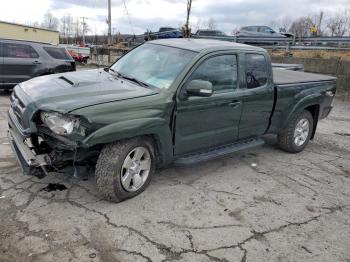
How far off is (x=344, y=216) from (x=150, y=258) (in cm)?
244

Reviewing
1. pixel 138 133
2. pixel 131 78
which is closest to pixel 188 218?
pixel 138 133

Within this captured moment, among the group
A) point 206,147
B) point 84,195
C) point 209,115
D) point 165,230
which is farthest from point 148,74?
point 165,230

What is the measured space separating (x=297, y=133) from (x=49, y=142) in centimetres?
429

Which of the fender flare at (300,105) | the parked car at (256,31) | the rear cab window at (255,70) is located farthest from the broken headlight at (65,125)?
the parked car at (256,31)

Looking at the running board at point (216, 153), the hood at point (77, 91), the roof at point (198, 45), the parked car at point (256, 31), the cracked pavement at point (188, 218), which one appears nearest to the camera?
the cracked pavement at point (188, 218)

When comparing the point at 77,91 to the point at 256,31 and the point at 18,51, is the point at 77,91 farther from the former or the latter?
the point at 256,31

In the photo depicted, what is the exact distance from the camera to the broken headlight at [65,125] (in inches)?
132

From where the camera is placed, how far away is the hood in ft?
11.4

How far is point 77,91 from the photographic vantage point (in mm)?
3713

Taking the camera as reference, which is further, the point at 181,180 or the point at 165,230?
the point at 181,180

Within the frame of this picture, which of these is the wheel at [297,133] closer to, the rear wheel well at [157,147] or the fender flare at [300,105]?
the fender flare at [300,105]

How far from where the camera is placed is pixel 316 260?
3.16m

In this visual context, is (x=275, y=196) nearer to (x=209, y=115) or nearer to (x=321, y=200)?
(x=321, y=200)

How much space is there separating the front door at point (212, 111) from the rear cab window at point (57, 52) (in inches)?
294
